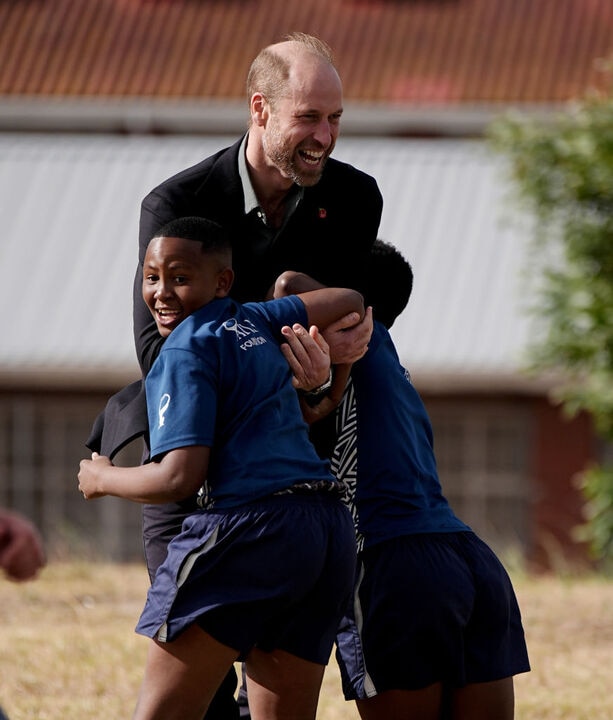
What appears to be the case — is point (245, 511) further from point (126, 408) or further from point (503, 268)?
point (503, 268)

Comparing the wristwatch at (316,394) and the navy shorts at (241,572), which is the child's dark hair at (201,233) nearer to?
the wristwatch at (316,394)

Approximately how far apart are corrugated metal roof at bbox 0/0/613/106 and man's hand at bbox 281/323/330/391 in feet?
39.9

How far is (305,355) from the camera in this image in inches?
133

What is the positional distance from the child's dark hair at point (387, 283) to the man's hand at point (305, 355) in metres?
0.60

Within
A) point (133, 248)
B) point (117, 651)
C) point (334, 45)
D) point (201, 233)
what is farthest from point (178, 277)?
point (334, 45)

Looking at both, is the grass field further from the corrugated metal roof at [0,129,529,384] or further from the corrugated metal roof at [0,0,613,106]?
the corrugated metal roof at [0,0,613,106]

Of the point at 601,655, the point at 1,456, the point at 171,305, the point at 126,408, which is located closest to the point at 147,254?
the point at 171,305

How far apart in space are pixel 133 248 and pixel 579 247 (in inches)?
246

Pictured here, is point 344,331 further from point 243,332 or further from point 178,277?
point 178,277

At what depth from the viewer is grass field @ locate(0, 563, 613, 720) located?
17.6 ft

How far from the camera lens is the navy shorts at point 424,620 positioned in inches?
141

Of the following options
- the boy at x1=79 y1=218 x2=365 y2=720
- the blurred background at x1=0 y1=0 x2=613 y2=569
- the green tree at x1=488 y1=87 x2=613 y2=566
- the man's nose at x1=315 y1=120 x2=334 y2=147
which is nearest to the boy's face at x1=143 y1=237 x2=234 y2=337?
the boy at x1=79 y1=218 x2=365 y2=720

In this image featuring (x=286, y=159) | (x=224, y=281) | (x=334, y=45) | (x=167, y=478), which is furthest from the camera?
(x=334, y=45)

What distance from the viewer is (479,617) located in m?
3.68
